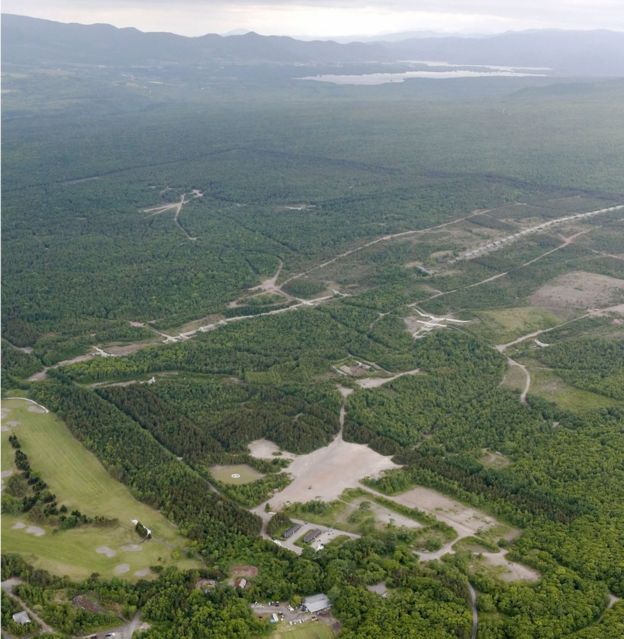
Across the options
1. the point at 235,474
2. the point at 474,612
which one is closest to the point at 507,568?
the point at 474,612

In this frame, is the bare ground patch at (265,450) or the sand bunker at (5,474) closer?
the sand bunker at (5,474)

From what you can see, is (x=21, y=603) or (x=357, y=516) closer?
(x=21, y=603)

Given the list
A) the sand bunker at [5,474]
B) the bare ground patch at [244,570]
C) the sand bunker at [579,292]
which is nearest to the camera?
the bare ground patch at [244,570]

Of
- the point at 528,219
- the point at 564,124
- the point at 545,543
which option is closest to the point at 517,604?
the point at 545,543

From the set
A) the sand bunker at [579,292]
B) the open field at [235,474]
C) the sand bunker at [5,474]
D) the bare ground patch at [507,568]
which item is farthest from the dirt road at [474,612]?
the sand bunker at [579,292]

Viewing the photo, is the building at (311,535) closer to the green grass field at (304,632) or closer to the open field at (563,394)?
the green grass field at (304,632)

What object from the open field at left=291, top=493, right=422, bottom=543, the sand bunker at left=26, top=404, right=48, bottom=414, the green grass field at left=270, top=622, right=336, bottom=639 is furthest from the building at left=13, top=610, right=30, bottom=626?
the sand bunker at left=26, top=404, right=48, bottom=414

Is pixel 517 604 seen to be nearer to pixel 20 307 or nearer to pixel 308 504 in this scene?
pixel 308 504

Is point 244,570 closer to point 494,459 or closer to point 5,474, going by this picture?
point 5,474
